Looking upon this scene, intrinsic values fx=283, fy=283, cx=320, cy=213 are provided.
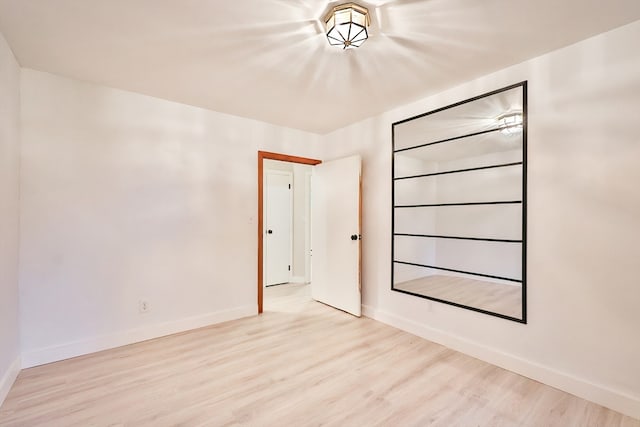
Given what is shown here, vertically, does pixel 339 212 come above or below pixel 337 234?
above

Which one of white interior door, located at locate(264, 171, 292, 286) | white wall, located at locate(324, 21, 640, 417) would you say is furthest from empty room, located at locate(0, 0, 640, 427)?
white interior door, located at locate(264, 171, 292, 286)

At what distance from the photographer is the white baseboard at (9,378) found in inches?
70.9

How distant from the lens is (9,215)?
196 centimetres

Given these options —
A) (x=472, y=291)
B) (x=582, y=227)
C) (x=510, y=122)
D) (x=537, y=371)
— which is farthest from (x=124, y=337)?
(x=510, y=122)

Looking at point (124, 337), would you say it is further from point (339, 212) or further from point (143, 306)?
point (339, 212)

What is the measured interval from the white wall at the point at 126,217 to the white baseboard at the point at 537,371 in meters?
2.02

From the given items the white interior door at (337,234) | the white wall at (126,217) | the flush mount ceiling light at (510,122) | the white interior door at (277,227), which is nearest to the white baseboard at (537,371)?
the white interior door at (337,234)

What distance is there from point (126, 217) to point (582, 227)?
3.67 meters

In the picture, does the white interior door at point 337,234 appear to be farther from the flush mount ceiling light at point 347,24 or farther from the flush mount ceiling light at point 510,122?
the flush mount ceiling light at point 347,24

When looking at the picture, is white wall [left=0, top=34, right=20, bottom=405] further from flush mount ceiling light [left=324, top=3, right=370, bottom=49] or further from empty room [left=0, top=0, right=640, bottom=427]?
flush mount ceiling light [left=324, top=3, right=370, bottom=49]

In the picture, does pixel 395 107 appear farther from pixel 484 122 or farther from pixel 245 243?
pixel 245 243

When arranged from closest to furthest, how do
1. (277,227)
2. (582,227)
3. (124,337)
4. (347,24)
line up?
(347,24)
(582,227)
(124,337)
(277,227)

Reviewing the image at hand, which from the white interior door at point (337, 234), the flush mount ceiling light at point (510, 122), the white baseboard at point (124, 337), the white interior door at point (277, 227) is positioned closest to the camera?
the white baseboard at point (124, 337)

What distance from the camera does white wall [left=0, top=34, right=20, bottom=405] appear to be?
1834 mm
